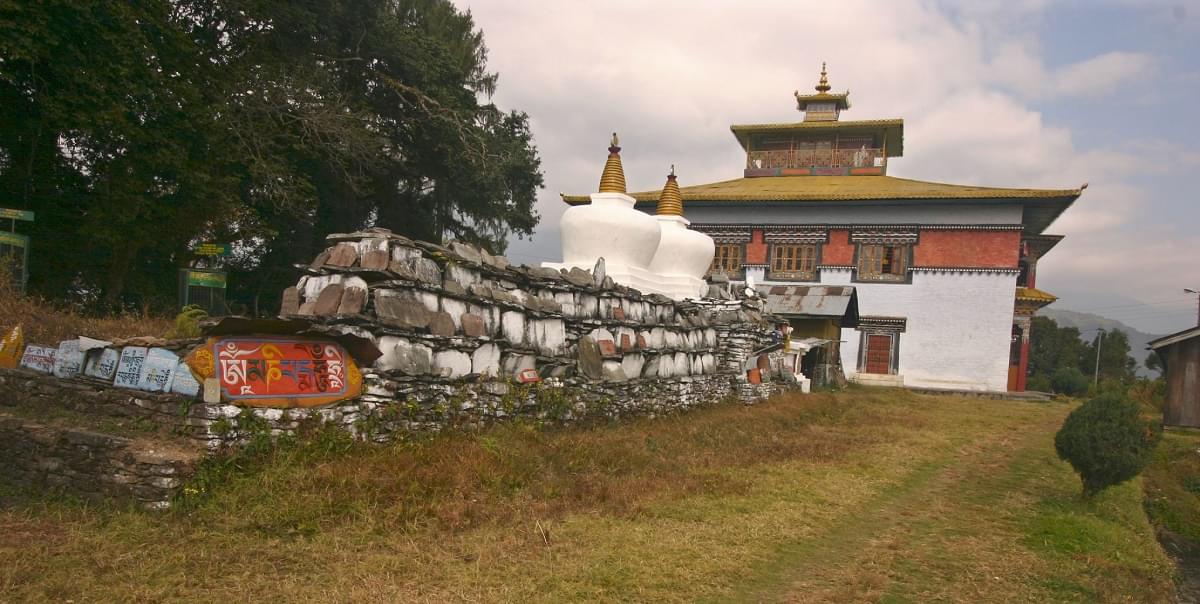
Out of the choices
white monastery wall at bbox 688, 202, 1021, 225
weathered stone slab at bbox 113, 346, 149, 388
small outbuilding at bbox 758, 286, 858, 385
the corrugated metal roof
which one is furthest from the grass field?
white monastery wall at bbox 688, 202, 1021, 225

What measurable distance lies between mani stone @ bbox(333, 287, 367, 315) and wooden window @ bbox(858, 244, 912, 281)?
29.3 meters

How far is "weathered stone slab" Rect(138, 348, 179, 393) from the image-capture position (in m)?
6.15

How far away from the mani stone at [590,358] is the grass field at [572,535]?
925mm

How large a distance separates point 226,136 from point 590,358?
925cm

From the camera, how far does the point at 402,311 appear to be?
7.64 metres

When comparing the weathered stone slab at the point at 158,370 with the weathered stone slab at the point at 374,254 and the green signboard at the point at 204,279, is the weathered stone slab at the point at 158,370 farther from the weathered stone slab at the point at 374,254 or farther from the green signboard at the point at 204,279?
the green signboard at the point at 204,279

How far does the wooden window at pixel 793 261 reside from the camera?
3428 centimetres

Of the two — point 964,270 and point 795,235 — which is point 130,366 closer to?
point 795,235

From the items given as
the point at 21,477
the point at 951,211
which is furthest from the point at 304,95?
the point at 951,211

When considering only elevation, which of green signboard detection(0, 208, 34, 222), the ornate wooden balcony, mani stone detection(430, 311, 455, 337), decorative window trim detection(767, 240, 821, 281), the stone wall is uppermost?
the ornate wooden balcony

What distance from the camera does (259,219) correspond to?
1527cm

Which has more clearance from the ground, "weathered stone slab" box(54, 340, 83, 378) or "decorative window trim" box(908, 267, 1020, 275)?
"decorative window trim" box(908, 267, 1020, 275)

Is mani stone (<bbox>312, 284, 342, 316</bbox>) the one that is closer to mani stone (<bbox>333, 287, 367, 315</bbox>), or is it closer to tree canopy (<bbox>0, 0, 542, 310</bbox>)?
mani stone (<bbox>333, 287, 367, 315</bbox>)

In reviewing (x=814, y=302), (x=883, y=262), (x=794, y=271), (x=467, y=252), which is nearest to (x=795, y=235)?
(x=794, y=271)
